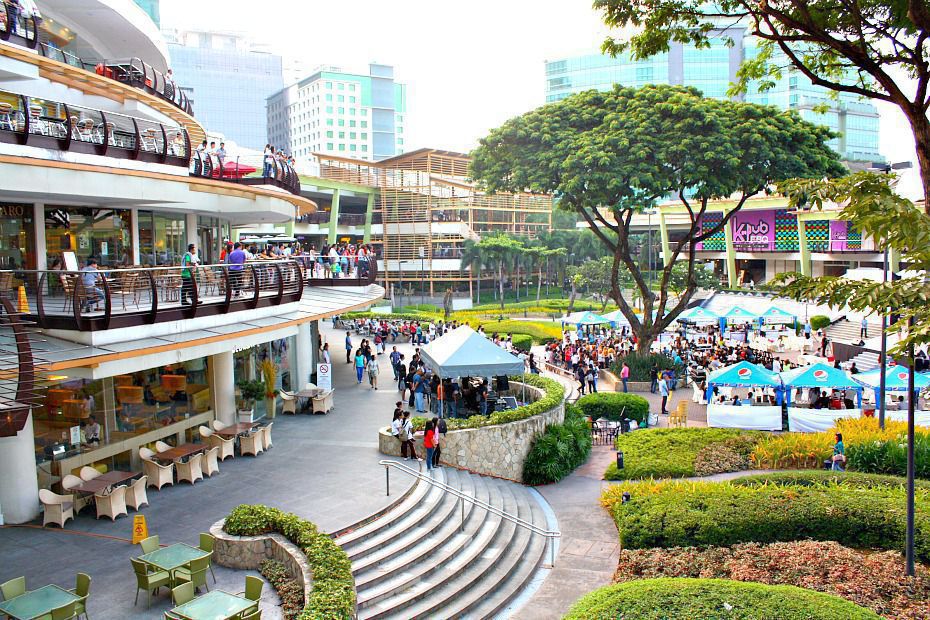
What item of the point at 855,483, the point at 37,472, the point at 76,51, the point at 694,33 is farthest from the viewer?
the point at 76,51

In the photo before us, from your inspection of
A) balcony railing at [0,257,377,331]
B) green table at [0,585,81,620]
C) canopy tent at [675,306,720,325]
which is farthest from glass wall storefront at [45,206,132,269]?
canopy tent at [675,306,720,325]

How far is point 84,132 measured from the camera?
15602 millimetres

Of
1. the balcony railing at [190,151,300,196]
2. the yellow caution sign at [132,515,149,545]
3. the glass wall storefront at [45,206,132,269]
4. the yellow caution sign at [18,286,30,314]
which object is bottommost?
the yellow caution sign at [132,515,149,545]

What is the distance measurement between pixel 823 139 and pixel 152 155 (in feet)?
86.4

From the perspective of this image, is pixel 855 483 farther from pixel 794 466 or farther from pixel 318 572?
pixel 318 572

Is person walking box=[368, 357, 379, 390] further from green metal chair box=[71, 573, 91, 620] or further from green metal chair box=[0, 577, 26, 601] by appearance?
green metal chair box=[0, 577, 26, 601]

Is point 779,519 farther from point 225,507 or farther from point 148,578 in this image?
point 148,578

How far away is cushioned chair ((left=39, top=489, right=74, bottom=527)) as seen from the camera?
12883mm

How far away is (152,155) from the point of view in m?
17.3

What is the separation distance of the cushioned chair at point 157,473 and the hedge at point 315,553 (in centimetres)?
274

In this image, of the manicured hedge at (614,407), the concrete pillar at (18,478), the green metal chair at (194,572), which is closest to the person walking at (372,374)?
the manicured hedge at (614,407)

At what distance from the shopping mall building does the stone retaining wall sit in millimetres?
4328

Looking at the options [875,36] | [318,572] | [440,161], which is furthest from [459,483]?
[440,161]

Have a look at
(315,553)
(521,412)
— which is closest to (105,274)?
(315,553)
